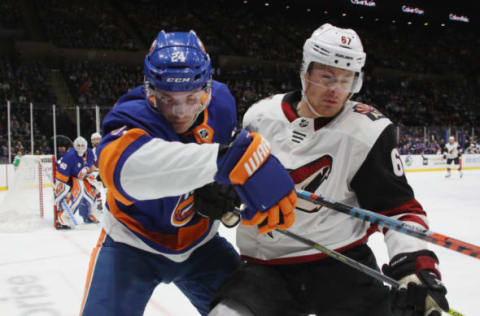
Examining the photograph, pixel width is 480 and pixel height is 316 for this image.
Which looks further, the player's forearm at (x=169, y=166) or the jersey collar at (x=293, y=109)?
the jersey collar at (x=293, y=109)

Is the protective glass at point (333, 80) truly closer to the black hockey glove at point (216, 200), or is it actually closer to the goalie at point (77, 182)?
the black hockey glove at point (216, 200)

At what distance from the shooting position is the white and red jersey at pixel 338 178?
5.37 ft

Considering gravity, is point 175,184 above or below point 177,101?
below

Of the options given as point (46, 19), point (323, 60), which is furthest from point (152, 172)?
point (46, 19)

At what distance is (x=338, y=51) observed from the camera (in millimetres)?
1684

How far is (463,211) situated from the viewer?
21.8 feet

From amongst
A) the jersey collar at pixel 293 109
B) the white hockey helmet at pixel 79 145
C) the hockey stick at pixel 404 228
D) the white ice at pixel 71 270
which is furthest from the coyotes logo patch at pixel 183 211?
the white hockey helmet at pixel 79 145

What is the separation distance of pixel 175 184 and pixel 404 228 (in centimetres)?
66

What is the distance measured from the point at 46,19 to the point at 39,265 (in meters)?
13.8

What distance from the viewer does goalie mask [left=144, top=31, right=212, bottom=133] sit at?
54.0 inches

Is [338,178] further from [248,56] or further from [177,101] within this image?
[248,56]

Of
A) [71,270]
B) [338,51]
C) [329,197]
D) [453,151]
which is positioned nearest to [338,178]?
[329,197]

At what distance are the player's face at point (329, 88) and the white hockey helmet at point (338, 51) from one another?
0.09 ft

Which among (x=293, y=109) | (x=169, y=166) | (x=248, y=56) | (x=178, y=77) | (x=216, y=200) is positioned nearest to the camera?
(x=169, y=166)
